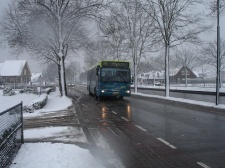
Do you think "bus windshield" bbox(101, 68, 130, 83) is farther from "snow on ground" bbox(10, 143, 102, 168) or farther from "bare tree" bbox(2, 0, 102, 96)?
"snow on ground" bbox(10, 143, 102, 168)

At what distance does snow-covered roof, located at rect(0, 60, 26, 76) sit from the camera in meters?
84.4

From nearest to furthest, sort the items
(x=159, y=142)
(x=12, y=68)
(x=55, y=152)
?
(x=55, y=152), (x=159, y=142), (x=12, y=68)

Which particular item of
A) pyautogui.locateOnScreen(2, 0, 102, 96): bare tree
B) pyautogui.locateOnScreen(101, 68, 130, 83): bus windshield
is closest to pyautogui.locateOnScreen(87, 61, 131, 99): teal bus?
pyautogui.locateOnScreen(101, 68, 130, 83): bus windshield

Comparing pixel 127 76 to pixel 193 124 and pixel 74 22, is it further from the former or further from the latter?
pixel 193 124

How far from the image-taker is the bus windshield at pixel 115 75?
23719 millimetres

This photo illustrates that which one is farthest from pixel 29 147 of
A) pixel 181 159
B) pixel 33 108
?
pixel 33 108

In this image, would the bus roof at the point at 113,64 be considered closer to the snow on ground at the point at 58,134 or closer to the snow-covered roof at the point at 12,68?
the snow on ground at the point at 58,134

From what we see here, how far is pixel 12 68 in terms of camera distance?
3386 inches

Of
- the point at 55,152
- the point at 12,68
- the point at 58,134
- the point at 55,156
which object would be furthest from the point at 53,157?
the point at 12,68

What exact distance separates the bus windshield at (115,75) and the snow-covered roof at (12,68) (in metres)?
66.5

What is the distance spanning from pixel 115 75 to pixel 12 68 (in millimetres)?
69518

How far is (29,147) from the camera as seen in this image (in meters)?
7.36

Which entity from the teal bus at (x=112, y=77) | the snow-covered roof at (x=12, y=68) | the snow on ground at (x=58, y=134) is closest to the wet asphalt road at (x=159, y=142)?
the snow on ground at (x=58, y=134)

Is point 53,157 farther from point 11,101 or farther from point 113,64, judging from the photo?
point 11,101
